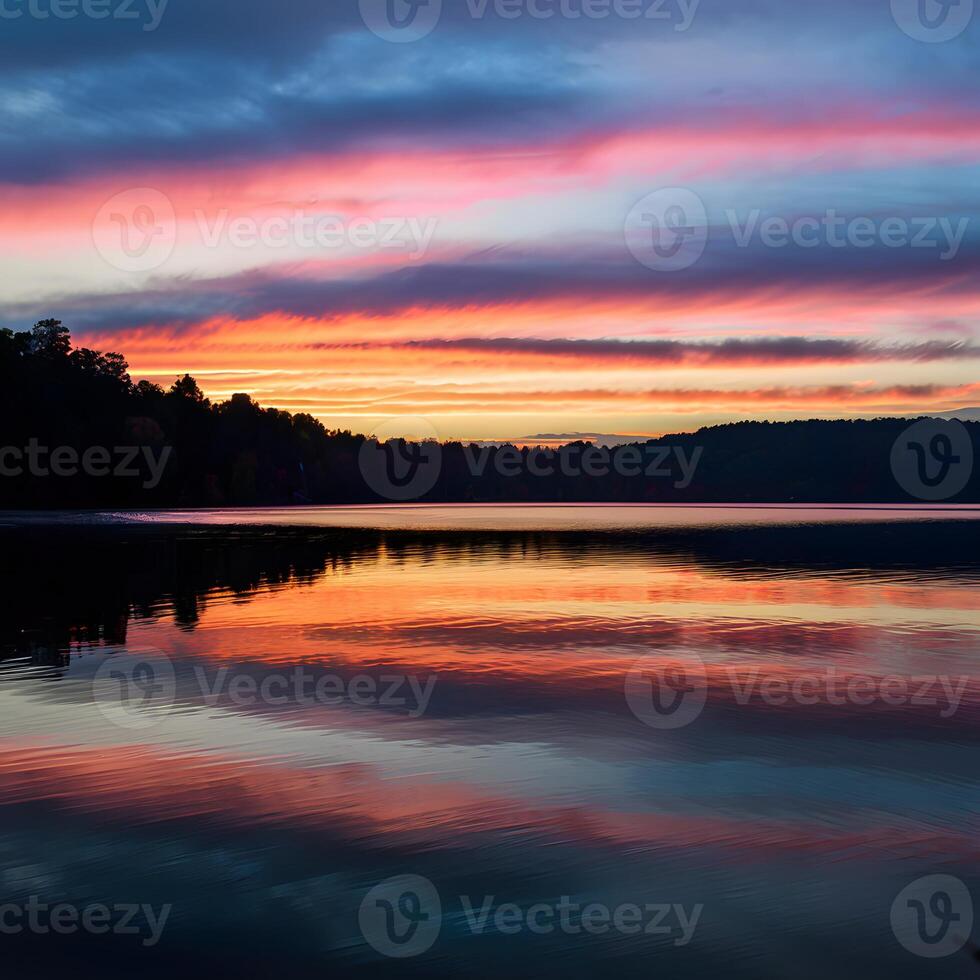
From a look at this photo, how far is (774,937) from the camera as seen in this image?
9148 millimetres

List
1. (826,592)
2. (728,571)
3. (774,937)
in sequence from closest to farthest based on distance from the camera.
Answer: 1. (774,937)
2. (826,592)
3. (728,571)

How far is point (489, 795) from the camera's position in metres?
13.3

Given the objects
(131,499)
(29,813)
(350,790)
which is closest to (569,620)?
(350,790)

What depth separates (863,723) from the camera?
17594 mm

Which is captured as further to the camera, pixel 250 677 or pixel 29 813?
pixel 250 677

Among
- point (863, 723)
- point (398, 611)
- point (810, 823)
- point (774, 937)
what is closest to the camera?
point (774, 937)

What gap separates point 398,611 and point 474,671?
11578mm

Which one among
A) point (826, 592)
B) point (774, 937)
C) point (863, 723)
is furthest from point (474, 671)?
point (826, 592)

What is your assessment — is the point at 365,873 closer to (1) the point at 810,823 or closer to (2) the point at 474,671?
(1) the point at 810,823

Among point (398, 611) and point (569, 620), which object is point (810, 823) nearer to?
point (569, 620)

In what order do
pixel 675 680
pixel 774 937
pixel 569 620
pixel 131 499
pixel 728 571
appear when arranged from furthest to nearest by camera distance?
pixel 131 499 < pixel 728 571 < pixel 569 620 < pixel 675 680 < pixel 774 937

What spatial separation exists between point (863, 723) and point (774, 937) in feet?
30.3

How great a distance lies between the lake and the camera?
29.9 ft

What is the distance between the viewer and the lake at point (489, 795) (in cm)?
912
